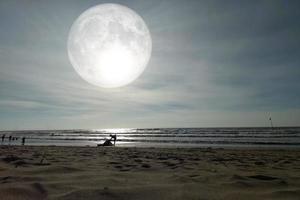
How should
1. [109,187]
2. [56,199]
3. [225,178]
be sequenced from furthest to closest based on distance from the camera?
[225,178]
[109,187]
[56,199]

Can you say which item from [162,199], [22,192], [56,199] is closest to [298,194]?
[162,199]

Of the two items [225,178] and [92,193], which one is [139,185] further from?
[225,178]

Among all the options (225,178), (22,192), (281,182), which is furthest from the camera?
(225,178)

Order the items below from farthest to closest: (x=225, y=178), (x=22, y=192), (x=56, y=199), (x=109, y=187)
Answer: (x=225, y=178) < (x=109, y=187) < (x=22, y=192) < (x=56, y=199)

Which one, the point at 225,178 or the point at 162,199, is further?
the point at 225,178

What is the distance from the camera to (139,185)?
3.93 metres

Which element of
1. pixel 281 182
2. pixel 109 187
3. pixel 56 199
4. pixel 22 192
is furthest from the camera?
pixel 281 182

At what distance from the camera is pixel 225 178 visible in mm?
4566

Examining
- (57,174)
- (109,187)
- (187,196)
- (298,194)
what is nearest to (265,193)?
(298,194)

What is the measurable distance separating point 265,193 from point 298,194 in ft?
1.58

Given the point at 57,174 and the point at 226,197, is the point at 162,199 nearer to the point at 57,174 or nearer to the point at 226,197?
the point at 226,197

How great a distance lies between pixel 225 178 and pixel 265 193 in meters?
1.10

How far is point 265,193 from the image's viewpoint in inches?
138

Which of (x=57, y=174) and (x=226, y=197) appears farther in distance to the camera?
(x=57, y=174)
